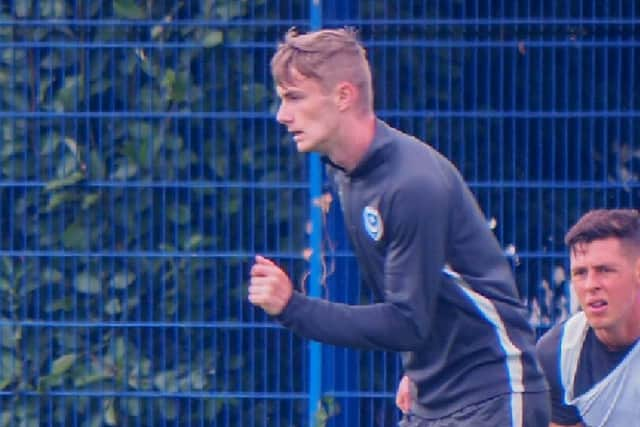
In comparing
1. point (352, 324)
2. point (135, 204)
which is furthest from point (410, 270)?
point (135, 204)

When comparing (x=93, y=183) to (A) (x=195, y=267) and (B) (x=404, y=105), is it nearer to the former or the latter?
(A) (x=195, y=267)

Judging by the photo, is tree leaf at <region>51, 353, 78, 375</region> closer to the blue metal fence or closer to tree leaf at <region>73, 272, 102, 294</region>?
the blue metal fence

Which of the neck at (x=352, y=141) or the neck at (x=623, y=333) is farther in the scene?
the neck at (x=623, y=333)

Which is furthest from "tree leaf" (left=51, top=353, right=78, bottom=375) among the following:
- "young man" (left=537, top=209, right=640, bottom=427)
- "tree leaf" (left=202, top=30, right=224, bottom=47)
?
"young man" (left=537, top=209, right=640, bottom=427)

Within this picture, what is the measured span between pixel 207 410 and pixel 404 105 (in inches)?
56.9

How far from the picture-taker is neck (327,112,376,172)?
156 inches

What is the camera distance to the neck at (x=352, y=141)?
13.0ft

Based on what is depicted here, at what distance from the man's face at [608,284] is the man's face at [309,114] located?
1082mm

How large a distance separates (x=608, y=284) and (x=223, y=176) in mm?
2224

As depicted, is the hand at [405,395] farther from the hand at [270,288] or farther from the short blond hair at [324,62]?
the short blond hair at [324,62]

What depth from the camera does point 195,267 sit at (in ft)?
21.4

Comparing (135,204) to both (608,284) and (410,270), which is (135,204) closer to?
(608,284)

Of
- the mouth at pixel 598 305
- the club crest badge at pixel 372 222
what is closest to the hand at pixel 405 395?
the club crest badge at pixel 372 222

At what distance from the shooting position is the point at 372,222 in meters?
3.88
